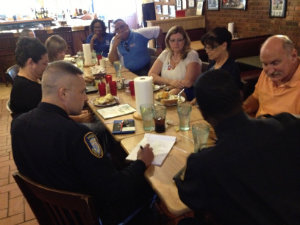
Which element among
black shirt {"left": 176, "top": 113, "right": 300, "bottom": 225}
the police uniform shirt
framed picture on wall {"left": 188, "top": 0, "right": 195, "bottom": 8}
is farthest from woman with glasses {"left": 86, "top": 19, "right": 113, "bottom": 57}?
black shirt {"left": 176, "top": 113, "right": 300, "bottom": 225}

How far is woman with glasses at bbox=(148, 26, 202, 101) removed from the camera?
2.52 metres

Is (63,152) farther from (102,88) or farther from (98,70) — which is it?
(98,70)

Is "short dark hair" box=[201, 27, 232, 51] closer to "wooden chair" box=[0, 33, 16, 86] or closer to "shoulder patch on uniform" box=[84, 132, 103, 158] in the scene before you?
"shoulder patch on uniform" box=[84, 132, 103, 158]

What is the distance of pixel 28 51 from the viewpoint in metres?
1.97

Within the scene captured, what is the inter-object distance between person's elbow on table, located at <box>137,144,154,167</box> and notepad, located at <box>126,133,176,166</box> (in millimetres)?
25

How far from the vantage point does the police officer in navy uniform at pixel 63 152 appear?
3.49 feet

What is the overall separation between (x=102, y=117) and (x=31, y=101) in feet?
1.83

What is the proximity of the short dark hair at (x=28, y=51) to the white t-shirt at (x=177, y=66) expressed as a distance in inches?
48.7

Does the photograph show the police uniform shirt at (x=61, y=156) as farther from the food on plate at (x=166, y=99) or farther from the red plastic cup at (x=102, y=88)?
the red plastic cup at (x=102, y=88)

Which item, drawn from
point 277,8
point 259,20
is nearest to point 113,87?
point 277,8

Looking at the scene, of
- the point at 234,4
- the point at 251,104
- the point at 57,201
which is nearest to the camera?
the point at 57,201

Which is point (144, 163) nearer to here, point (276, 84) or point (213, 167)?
point (213, 167)

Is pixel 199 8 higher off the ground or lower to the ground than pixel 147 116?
higher

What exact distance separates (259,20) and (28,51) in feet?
12.2
